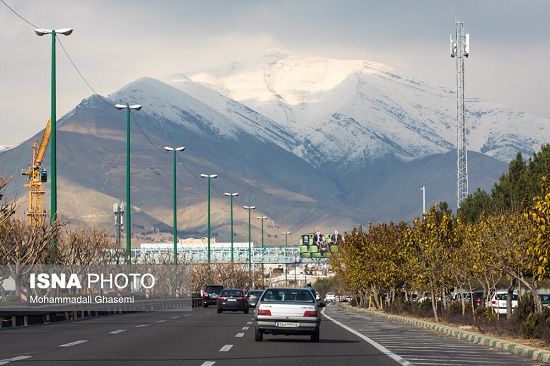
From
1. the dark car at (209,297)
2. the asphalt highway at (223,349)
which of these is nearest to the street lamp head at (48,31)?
the asphalt highway at (223,349)

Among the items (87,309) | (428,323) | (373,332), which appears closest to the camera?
(373,332)

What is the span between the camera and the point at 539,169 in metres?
58.8

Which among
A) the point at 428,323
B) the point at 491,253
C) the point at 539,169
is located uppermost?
the point at 539,169

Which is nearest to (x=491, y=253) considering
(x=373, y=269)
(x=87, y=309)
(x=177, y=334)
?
(x=177, y=334)

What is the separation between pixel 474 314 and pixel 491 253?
2.74m

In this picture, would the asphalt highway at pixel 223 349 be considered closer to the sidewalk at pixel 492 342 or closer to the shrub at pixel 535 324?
the sidewalk at pixel 492 342

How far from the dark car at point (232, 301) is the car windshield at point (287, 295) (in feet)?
Result: 96.3

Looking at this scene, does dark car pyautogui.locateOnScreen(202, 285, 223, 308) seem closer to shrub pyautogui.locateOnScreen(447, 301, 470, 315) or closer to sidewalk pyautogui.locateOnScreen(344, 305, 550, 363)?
sidewalk pyautogui.locateOnScreen(344, 305, 550, 363)

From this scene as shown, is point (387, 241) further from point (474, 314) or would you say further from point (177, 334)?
point (177, 334)

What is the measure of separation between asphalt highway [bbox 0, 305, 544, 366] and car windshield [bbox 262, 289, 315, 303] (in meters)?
1.15

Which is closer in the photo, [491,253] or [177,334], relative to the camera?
[177,334]

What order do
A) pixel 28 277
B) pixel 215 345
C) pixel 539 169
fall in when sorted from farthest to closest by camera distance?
pixel 28 277
pixel 539 169
pixel 215 345

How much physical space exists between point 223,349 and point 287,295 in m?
5.99

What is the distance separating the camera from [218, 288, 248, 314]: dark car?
60344mm
